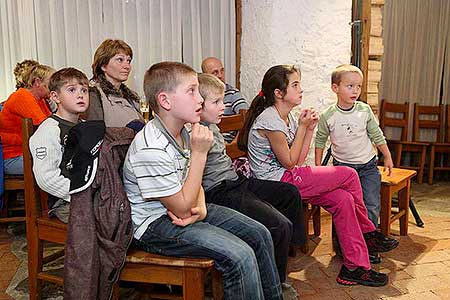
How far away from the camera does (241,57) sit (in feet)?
13.1

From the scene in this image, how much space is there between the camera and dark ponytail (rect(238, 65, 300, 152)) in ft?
8.37

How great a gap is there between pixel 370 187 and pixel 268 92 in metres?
0.83

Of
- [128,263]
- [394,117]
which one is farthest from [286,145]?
[394,117]

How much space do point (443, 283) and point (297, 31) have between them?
1.81 m

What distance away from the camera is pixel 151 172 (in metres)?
1.70

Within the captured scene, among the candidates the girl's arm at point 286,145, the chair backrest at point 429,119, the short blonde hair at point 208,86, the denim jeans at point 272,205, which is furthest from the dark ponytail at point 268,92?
the chair backrest at point 429,119

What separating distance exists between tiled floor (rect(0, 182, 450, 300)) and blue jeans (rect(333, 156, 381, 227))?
28cm

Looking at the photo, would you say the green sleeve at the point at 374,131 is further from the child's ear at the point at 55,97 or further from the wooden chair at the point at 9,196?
the wooden chair at the point at 9,196

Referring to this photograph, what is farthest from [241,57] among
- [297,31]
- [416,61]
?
[416,61]

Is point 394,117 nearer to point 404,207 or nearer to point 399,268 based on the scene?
point 404,207

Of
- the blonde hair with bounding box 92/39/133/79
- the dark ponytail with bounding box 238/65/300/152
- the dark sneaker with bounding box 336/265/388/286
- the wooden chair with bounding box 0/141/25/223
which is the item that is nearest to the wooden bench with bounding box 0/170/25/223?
the wooden chair with bounding box 0/141/25/223

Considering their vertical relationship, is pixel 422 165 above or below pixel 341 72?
below

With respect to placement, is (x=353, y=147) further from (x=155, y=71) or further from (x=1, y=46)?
(x=1, y=46)

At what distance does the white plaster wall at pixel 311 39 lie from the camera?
11.1ft
